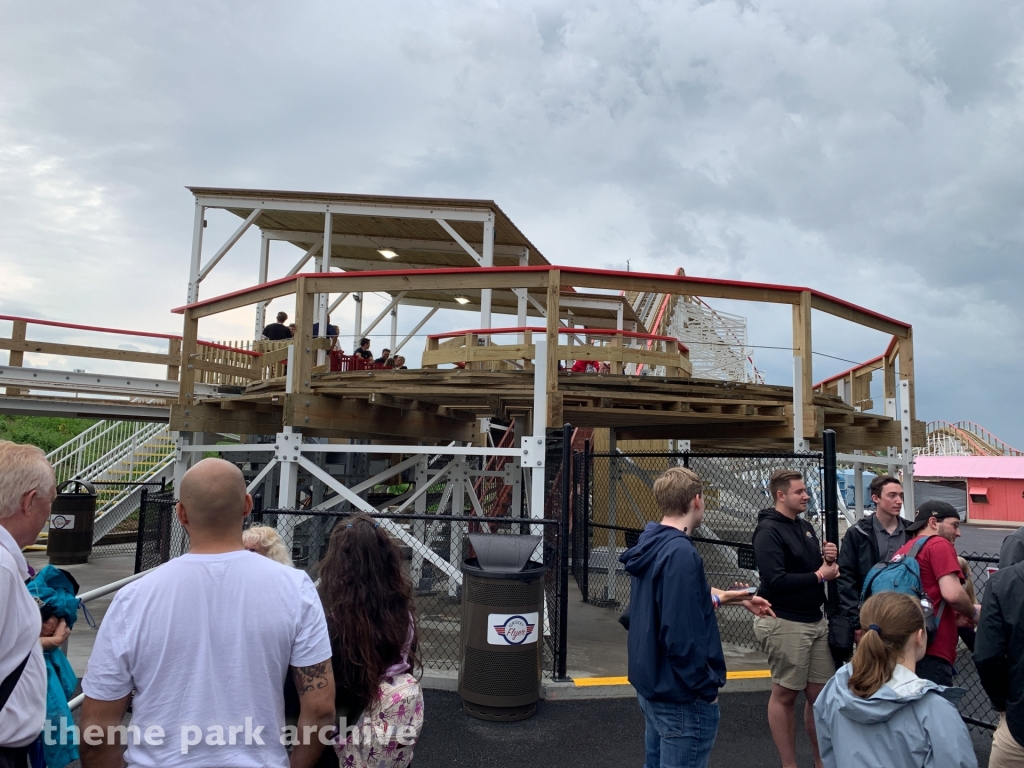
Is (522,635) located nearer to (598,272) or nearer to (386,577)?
(386,577)

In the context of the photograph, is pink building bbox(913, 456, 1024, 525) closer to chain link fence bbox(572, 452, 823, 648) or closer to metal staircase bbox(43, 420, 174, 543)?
chain link fence bbox(572, 452, 823, 648)

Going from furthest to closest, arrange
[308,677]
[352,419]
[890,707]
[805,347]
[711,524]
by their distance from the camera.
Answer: [711,524], [352,419], [805,347], [890,707], [308,677]

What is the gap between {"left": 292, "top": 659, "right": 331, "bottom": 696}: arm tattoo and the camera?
2.19m

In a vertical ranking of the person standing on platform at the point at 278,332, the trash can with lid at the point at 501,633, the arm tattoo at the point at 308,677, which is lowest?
the trash can with lid at the point at 501,633

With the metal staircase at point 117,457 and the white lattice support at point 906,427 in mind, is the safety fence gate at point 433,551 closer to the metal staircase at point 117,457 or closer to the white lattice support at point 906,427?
the white lattice support at point 906,427

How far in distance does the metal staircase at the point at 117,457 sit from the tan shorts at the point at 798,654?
1380cm

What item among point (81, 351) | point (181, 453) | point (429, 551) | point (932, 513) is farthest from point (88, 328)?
point (932, 513)

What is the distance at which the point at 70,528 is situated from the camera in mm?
12086

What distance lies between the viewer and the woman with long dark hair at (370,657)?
2477mm

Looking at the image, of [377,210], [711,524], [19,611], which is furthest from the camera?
[711,524]

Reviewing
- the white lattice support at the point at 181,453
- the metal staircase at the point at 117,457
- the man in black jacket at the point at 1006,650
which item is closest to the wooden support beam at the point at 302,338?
the white lattice support at the point at 181,453

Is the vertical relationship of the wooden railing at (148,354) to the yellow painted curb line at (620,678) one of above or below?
above

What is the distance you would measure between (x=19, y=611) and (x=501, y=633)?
3.52 meters

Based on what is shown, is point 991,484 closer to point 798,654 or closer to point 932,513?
point 932,513
